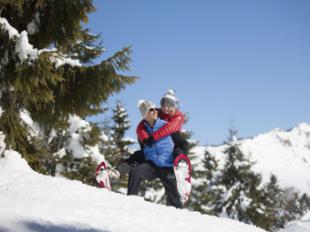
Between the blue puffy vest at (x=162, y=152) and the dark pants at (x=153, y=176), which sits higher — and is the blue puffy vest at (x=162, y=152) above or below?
above

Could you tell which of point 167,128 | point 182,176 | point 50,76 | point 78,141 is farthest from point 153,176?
point 78,141

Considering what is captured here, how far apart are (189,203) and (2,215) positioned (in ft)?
90.3

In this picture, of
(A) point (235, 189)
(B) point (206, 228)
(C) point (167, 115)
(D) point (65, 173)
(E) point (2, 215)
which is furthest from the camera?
(A) point (235, 189)

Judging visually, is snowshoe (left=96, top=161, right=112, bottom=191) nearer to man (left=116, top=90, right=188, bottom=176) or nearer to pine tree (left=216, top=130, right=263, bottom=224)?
man (left=116, top=90, right=188, bottom=176)

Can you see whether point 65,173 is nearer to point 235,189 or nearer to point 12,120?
point 12,120

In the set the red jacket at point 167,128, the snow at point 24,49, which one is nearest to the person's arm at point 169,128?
the red jacket at point 167,128

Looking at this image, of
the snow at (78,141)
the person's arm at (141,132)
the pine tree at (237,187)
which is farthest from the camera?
the pine tree at (237,187)

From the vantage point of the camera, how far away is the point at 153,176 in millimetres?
6336

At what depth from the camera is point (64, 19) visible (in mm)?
7609

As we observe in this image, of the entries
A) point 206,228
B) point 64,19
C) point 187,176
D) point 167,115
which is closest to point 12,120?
point 64,19

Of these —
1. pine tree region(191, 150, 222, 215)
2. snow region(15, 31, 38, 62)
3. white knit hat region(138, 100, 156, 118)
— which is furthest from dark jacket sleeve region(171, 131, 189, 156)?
pine tree region(191, 150, 222, 215)

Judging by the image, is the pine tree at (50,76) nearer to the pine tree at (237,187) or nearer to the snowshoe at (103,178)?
the snowshoe at (103,178)

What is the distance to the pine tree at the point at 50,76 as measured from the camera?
21.4 feet

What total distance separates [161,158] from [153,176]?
14.5 inches
